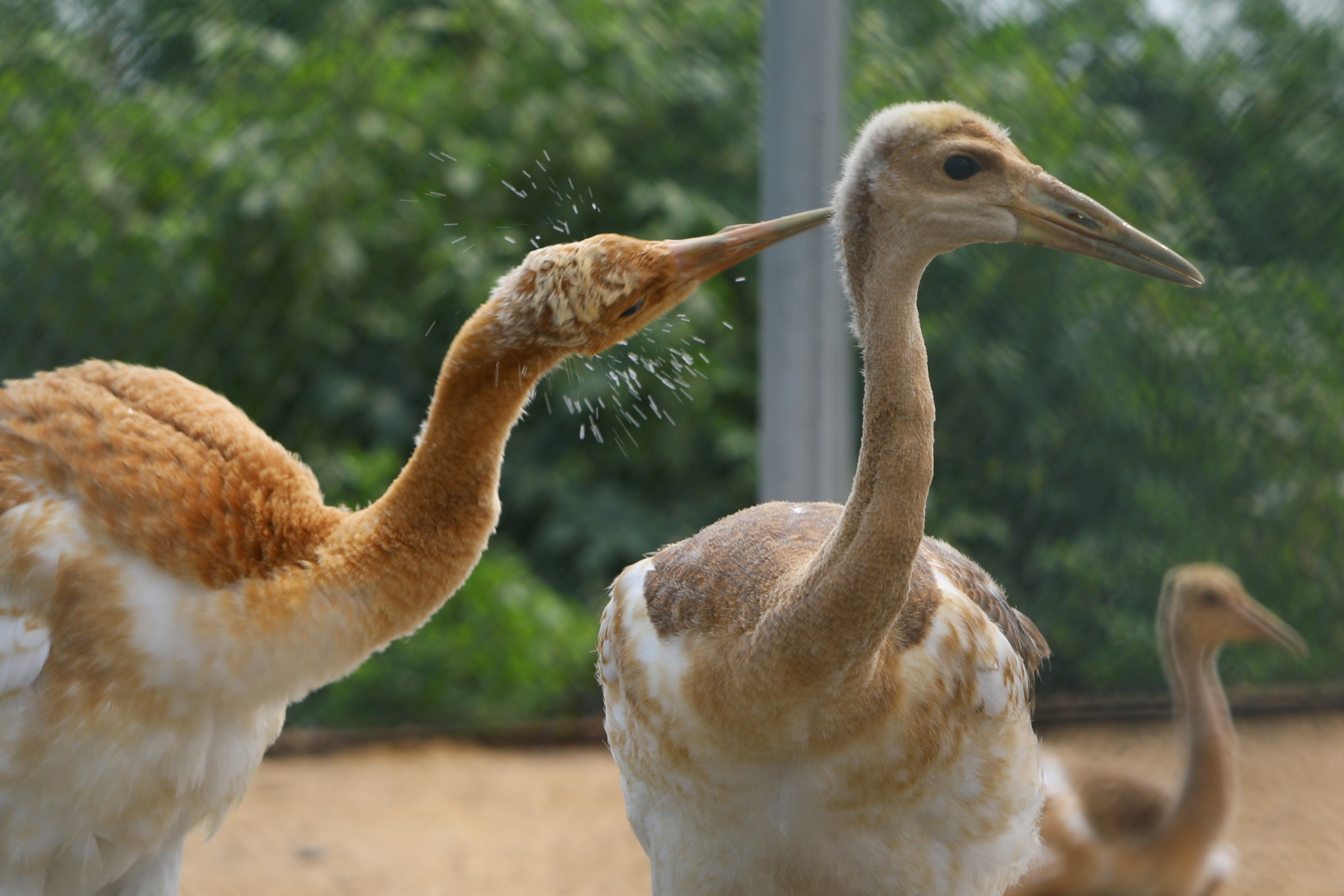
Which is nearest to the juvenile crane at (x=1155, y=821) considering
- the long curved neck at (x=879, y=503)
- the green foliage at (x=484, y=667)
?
the long curved neck at (x=879, y=503)

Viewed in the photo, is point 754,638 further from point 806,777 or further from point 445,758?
point 445,758

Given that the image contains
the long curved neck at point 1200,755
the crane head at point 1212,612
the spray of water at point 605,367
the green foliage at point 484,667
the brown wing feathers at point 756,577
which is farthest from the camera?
the green foliage at point 484,667

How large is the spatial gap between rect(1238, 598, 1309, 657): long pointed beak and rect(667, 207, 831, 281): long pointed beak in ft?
5.92

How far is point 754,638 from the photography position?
180 cm

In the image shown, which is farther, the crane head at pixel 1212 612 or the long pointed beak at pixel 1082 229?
the crane head at pixel 1212 612

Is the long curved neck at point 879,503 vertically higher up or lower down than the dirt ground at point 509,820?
higher up

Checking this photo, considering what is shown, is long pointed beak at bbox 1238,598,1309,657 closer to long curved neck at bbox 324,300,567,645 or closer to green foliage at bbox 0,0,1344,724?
green foliage at bbox 0,0,1344,724

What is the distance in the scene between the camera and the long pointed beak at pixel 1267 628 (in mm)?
3143

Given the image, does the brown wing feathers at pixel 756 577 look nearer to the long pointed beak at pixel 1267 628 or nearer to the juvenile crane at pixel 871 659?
the juvenile crane at pixel 871 659

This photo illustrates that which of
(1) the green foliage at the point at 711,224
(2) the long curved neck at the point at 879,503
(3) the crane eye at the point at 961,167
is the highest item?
(3) the crane eye at the point at 961,167

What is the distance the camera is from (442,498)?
2051 mm

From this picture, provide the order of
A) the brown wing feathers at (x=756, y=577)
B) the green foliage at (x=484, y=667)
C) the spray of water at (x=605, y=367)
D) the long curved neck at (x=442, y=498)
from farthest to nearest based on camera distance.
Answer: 1. the green foliage at (x=484, y=667)
2. the spray of water at (x=605, y=367)
3. the long curved neck at (x=442, y=498)
4. the brown wing feathers at (x=756, y=577)

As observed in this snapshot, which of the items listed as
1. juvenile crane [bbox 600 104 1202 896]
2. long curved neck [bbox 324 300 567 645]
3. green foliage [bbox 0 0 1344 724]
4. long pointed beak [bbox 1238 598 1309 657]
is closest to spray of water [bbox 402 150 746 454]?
green foliage [bbox 0 0 1344 724]

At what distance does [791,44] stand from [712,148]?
3.08 feet
